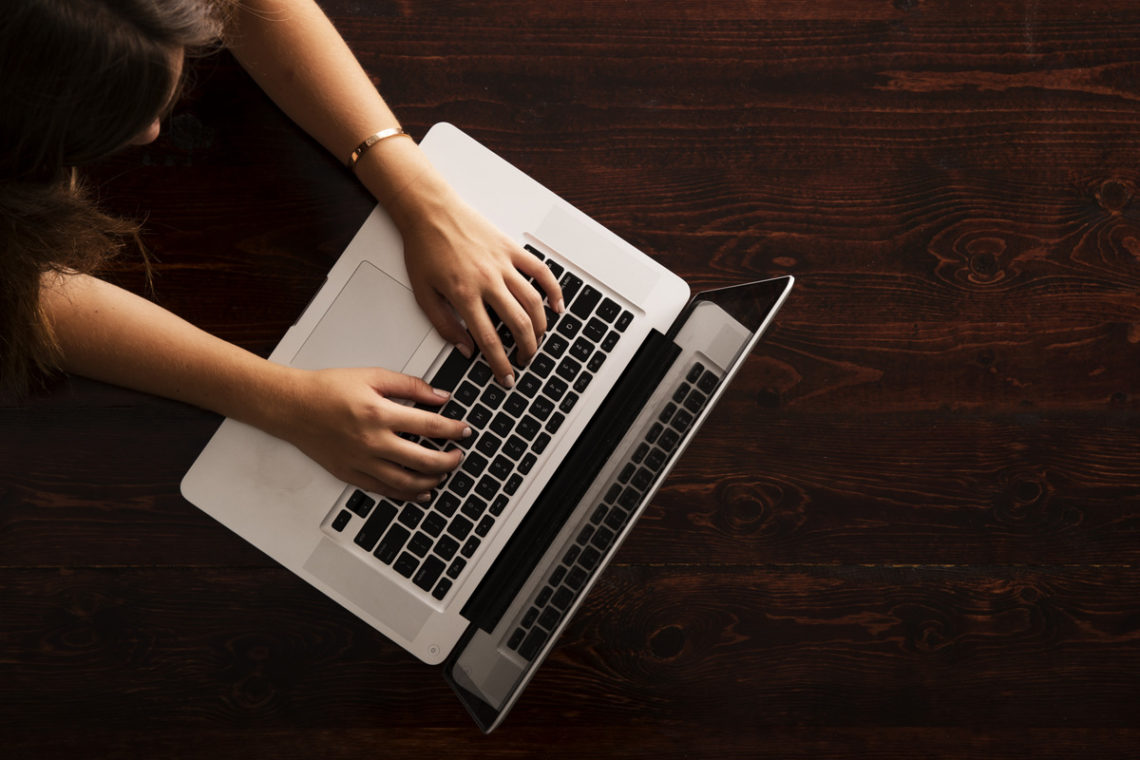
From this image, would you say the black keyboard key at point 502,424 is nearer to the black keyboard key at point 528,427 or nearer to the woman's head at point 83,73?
the black keyboard key at point 528,427

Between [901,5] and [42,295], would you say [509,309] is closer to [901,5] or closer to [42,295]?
[42,295]

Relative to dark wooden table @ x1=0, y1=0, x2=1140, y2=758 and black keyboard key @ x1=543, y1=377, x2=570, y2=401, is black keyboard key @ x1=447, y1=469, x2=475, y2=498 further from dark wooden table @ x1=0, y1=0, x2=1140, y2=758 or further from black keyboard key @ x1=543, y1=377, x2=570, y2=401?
dark wooden table @ x1=0, y1=0, x2=1140, y2=758

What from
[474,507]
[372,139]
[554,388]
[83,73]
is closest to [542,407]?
[554,388]

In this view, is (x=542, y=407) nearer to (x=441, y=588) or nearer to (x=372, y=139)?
(x=441, y=588)

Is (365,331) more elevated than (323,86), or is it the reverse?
(323,86)

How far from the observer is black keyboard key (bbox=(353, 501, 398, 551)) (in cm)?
78

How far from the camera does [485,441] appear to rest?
0.80 metres

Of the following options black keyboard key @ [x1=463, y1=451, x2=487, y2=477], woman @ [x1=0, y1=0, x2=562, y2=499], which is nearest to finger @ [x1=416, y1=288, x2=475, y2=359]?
woman @ [x1=0, y1=0, x2=562, y2=499]

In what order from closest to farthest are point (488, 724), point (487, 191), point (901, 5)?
point (488, 724)
point (487, 191)
point (901, 5)

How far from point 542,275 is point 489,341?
90 millimetres

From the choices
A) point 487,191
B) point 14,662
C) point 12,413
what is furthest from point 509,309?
point 14,662

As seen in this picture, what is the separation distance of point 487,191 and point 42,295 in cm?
45

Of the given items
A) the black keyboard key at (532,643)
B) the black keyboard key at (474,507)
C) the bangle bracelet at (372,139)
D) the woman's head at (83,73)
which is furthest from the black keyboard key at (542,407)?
the woman's head at (83,73)

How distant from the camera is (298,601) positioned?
88 centimetres
